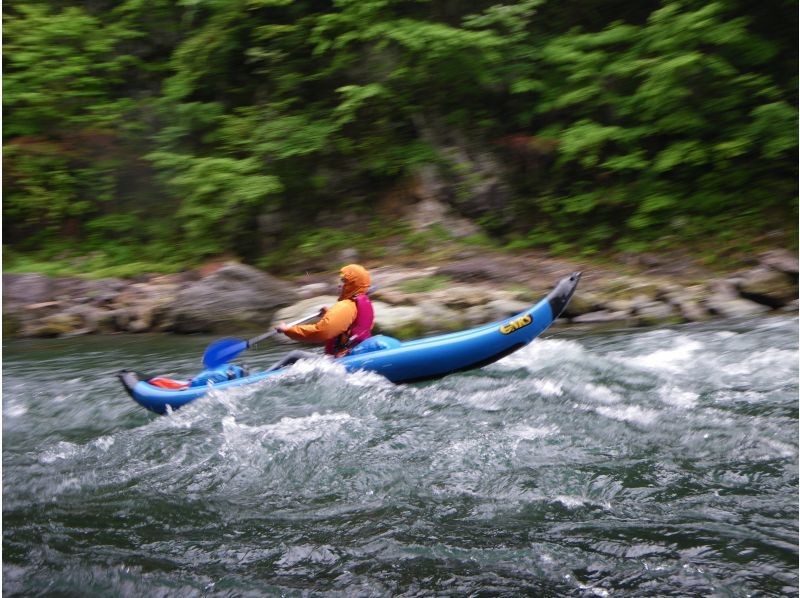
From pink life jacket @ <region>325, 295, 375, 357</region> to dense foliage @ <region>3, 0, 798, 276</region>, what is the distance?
179 inches

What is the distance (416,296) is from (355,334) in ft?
8.72

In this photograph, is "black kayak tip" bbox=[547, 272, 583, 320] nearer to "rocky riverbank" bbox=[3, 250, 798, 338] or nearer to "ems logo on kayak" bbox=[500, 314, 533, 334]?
"ems logo on kayak" bbox=[500, 314, 533, 334]

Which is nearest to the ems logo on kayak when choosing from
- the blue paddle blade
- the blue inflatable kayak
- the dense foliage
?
the blue inflatable kayak

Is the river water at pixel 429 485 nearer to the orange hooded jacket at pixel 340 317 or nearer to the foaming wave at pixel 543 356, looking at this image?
the foaming wave at pixel 543 356

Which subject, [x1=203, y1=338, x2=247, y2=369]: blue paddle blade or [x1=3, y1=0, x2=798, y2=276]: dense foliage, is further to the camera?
[x1=3, y1=0, x2=798, y2=276]: dense foliage

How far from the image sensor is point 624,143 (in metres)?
8.88

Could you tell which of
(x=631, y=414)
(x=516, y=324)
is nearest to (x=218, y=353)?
(x=516, y=324)

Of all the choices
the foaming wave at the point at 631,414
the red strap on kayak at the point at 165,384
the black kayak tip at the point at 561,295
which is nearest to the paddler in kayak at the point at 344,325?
the red strap on kayak at the point at 165,384

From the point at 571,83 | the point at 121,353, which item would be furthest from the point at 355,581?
the point at 571,83

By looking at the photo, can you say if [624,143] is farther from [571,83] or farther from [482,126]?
[482,126]

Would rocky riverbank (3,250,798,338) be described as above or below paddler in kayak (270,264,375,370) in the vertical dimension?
below

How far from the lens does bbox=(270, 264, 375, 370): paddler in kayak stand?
494 cm

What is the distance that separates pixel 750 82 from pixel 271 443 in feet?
21.9

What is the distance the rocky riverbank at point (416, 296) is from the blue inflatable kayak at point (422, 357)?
220 centimetres
